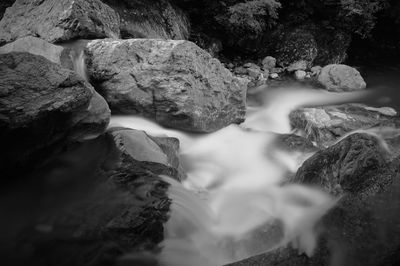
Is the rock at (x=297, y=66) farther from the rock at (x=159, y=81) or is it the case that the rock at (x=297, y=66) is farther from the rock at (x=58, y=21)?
the rock at (x=58, y=21)

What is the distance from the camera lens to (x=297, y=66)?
10.8 meters

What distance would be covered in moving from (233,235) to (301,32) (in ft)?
29.9

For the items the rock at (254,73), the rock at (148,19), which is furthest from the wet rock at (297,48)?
the rock at (148,19)

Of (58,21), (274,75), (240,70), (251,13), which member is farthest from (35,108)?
Answer: (274,75)

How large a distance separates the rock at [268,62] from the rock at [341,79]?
1584 mm

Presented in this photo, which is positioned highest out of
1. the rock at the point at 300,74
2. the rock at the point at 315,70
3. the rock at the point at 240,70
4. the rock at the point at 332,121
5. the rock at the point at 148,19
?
the rock at the point at 148,19

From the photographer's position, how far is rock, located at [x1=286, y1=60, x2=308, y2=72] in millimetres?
10766

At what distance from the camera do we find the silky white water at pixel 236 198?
3.59 m

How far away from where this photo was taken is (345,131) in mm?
6387

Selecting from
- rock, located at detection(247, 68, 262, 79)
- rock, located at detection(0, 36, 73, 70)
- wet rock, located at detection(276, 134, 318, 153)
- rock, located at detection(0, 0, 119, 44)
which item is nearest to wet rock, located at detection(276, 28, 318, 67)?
rock, located at detection(247, 68, 262, 79)

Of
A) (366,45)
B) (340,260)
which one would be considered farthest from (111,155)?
(366,45)

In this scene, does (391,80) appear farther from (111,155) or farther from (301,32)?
(111,155)

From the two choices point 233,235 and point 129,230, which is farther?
point 233,235

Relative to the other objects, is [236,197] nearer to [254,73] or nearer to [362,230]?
[362,230]
